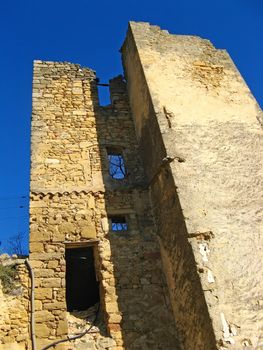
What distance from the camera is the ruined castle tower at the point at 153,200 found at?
4875mm

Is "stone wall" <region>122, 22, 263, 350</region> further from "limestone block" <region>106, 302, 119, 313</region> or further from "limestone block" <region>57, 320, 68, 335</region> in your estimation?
"limestone block" <region>57, 320, 68, 335</region>

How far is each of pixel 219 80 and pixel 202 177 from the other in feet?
9.99

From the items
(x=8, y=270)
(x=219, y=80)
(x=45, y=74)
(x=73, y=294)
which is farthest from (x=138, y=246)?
(x=45, y=74)

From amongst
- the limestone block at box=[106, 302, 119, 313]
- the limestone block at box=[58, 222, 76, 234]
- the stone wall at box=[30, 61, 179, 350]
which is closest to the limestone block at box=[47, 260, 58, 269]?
the stone wall at box=[30, 61, 179, 350]

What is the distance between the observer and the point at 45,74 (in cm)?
868

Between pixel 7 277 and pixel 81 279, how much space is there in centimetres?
254

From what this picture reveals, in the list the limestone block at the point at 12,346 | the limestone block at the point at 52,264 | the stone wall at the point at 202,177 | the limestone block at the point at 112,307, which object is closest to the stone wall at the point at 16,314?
the limestone block at the point at 12,346

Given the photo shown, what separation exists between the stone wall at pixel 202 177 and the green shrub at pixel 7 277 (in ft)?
8.42

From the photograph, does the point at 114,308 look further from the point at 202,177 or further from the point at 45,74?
the point at 45,74

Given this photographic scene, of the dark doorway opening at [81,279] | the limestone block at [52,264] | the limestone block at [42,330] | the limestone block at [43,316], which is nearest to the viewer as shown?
the limestone block at [42,330]

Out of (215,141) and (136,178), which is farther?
(136,178)

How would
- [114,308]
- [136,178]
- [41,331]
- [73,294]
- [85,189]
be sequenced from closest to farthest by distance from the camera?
[41,331] → [114,308] → [85,189] → [136,178] → [73,294]

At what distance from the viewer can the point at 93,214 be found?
6.57 meters

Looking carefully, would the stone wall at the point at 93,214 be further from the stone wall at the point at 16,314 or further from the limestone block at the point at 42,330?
the stone wall at the point at 16,314
